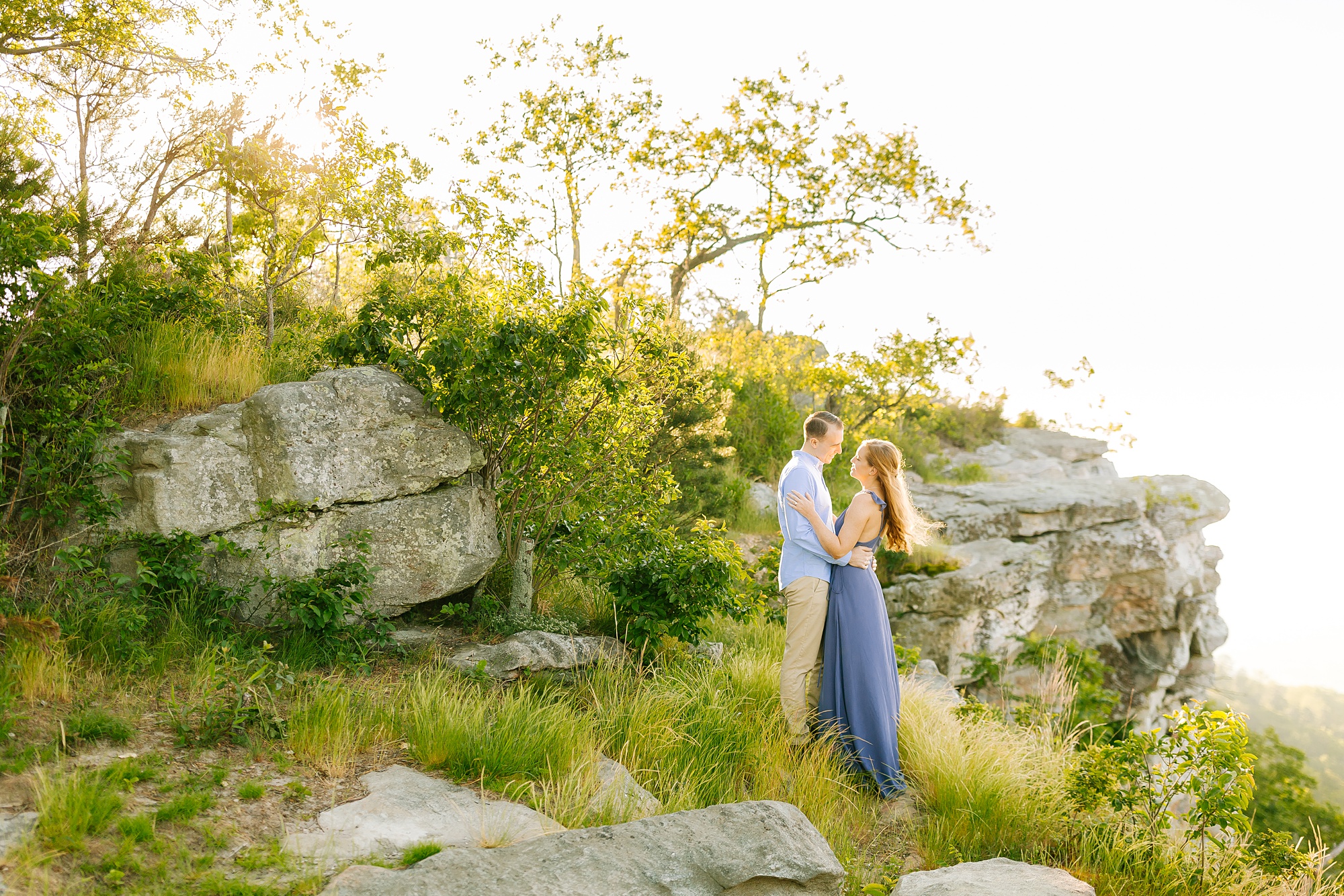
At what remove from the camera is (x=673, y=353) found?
6988mm

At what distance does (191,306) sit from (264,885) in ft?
19.1

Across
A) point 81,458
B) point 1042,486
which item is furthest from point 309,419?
point 1042,486

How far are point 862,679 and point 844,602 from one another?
51cm

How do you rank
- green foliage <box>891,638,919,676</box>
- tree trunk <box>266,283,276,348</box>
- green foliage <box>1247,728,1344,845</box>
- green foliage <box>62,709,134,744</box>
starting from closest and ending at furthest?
1. green foliage <box>62,709,134,744</box>
2. tree trunk <box>266,283,276,348</box>
3. green foliage <box>891,638,919,676</box>
4. green foliage <box>1247,728,1344,845</box>

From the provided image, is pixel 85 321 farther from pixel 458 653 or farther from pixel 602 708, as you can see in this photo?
pixel 602 708

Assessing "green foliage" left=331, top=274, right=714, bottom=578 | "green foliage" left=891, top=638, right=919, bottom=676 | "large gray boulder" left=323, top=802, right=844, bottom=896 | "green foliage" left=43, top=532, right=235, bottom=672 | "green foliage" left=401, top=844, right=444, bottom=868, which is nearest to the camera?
"large gray boulder" left=323, top=802, right=844, bottom=896

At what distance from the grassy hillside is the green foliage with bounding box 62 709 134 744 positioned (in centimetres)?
5471

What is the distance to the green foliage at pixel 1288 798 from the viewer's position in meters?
15.3

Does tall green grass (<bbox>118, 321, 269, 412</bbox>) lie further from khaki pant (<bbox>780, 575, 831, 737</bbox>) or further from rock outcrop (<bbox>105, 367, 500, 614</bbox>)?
khaki pant (<bbox>780, 575, 831, 737</bbox>)

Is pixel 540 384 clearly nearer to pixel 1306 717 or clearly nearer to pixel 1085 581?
pixel 1085 581

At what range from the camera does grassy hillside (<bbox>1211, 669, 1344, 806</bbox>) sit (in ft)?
167

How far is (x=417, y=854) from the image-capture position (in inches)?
130

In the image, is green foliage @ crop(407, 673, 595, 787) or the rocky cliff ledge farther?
the rocky cliff ledge

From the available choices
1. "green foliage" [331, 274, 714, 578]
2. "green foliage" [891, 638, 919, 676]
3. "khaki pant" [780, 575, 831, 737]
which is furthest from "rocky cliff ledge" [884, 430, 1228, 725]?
"khaki pant" [780, 575, 831, 737]
